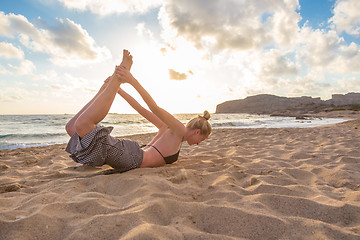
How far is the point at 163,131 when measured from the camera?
328 cm

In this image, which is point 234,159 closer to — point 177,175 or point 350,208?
point 177,175

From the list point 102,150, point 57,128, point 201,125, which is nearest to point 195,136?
point 201,125

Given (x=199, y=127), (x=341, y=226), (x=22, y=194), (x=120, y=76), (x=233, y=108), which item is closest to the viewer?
(x=341, y=226)

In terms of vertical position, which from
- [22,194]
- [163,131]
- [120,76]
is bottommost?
[22,194]

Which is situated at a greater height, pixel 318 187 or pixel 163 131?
pixel 163 131

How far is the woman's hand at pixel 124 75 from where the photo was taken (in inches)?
101

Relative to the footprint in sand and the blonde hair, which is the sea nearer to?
the footprint in sand

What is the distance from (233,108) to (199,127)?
128539mm

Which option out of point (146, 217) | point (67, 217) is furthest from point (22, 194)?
point (146, 217)

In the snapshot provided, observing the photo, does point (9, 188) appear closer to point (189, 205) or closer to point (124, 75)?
point (124, 75)

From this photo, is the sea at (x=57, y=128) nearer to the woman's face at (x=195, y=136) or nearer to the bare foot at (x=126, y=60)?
the bare foot at (x=126, y=60)

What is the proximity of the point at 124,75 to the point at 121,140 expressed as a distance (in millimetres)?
910

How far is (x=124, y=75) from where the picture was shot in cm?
257

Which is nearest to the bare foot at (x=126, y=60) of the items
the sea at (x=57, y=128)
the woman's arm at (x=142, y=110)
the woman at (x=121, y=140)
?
the woman at (x=121, y=140)
